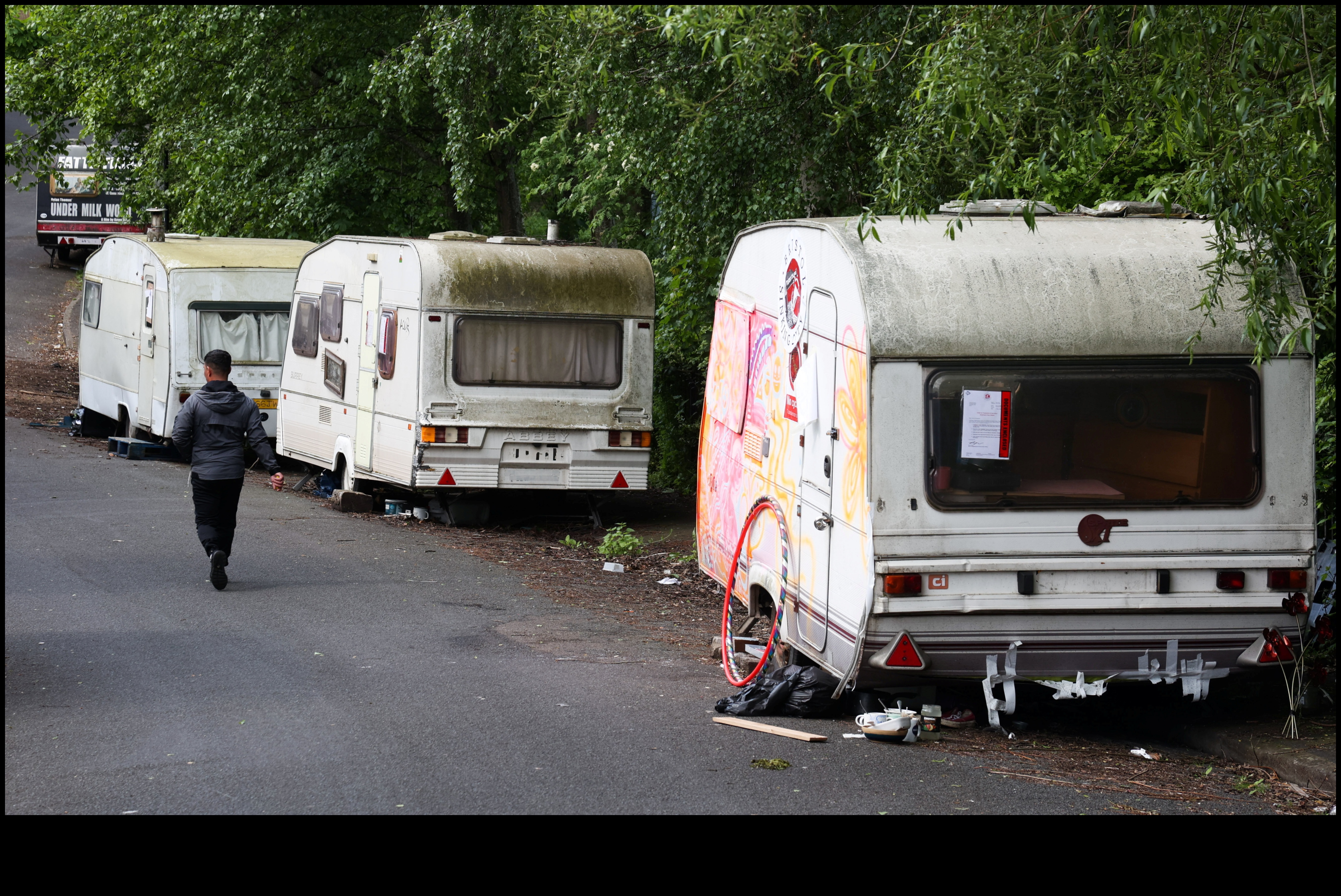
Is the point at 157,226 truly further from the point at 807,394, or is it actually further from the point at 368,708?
the point at 807,394

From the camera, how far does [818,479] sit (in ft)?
23.8

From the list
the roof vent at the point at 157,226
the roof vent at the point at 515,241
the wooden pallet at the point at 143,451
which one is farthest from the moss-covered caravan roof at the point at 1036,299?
the roof vent at the point at 157,226

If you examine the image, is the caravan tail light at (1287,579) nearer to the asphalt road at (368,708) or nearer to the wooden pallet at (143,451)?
the asphalt road at (368,708)

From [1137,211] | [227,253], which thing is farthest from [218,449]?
[227,253]

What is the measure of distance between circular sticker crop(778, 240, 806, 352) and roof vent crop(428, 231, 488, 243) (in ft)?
22.4

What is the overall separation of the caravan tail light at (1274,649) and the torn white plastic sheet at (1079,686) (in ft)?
2.47

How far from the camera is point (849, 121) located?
39.8 feet

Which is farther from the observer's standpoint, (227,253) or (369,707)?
(227,253)

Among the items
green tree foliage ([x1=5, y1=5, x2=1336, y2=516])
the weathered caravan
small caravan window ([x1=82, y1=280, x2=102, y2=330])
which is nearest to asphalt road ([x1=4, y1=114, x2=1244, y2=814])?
green tree foliage ([x1=5, y1=5, x2=1336, y2=516])

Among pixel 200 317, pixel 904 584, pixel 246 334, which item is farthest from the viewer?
pixel 246 334

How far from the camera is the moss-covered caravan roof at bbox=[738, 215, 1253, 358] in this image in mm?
6605

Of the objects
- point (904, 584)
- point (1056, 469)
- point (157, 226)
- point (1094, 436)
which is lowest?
point (904, 584)

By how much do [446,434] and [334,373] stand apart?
2467 mm

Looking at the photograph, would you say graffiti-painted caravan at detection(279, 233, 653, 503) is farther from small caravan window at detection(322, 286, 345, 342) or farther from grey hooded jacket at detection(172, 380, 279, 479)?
grey hooded jacket at detection(172, 380, 279, 479)
